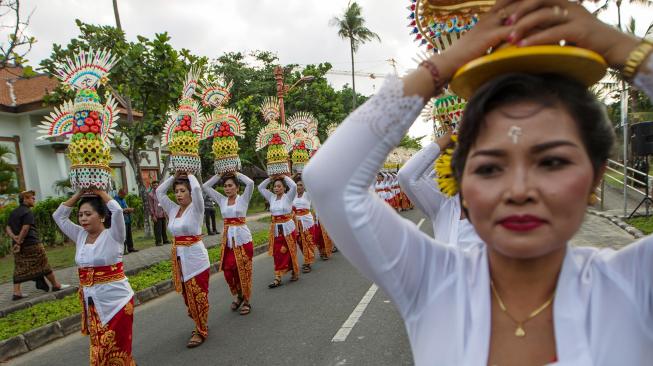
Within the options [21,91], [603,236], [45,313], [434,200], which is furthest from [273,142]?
[21,91]

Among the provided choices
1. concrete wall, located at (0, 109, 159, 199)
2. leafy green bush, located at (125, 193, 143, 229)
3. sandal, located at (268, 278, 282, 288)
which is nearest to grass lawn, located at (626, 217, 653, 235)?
sandal, located at (268, 278, 282, 288)

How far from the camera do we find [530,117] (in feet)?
3.47

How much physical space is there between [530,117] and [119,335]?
3.68 meters

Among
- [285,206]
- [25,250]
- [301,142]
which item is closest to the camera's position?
[25,250]

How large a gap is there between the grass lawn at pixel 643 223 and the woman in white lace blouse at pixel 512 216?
9.65m

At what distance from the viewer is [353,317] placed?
515 cm

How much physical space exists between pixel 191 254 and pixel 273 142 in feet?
11.0

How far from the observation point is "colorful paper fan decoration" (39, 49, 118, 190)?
367 cm

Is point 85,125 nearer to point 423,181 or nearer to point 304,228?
point 423,181

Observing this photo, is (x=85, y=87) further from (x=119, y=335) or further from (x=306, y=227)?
(x=306, y=227)

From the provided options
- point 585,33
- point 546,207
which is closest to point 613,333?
point 546,207

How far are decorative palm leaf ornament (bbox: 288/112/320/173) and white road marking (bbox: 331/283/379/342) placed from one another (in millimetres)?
3331

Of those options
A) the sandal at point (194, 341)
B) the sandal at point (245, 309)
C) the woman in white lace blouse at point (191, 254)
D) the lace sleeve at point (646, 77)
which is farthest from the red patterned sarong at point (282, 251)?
the lace sleeve at point (646, 77)

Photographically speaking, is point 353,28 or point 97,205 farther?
point 353,28
